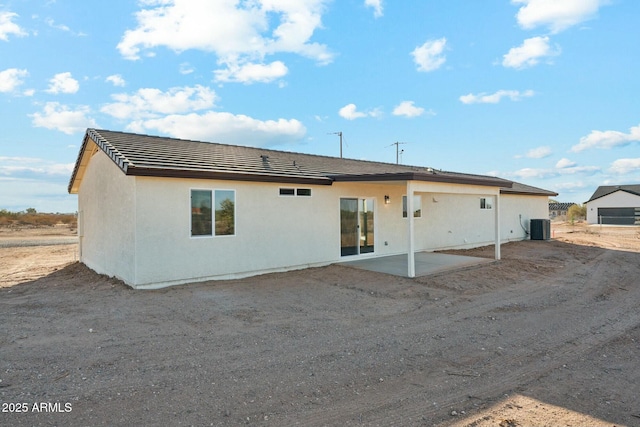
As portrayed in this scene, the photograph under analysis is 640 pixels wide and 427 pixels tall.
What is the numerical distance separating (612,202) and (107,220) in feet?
172

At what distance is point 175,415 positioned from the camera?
3209 mm

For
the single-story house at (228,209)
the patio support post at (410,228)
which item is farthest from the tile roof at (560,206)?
the patio support post at (410,228)

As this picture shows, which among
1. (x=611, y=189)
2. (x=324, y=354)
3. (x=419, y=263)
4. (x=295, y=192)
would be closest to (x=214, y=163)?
(x=295, y=192)

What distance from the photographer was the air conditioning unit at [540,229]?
2047cm

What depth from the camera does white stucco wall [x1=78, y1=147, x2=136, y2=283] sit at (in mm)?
8641

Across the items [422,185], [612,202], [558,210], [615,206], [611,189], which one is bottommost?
[558,210]

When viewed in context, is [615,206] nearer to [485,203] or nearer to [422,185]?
[485,203]

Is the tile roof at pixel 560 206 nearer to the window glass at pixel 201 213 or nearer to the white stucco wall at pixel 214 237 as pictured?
the white stucco wall at pixel 214 237

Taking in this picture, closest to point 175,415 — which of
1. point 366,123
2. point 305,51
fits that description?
point 305,51

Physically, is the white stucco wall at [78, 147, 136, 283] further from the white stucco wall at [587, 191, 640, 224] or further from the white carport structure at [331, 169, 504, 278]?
the white stucco wall at [587, 191, 640, 224]

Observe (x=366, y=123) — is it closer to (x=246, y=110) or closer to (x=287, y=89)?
(x=287, y=89)

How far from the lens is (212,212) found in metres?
9.40

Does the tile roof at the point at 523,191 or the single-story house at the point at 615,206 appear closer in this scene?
the tile roof at the point at 523,191

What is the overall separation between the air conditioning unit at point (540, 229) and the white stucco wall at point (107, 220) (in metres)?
20.5
